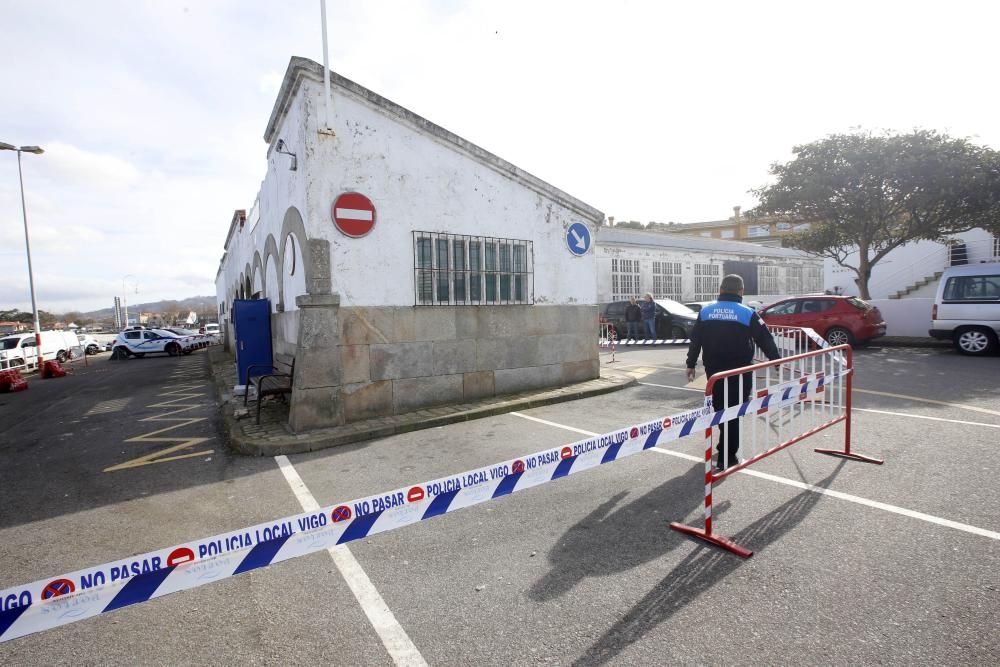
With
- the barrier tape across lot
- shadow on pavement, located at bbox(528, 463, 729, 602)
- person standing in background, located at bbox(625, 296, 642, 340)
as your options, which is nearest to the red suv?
the barrier tape across lot

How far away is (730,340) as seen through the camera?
A: 4.92 meters

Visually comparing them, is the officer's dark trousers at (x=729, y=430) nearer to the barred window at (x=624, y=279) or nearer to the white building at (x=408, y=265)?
the white building at (x=408, y=265)

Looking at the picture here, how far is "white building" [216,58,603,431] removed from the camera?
676 cm

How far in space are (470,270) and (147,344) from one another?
25.0 metres

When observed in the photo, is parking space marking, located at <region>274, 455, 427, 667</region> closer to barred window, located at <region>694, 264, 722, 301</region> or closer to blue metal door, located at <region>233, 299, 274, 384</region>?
blue metal door, located at <region>233, 299, 274, 384</region>

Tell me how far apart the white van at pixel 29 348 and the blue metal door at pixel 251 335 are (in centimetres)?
1464

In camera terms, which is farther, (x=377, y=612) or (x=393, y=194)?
(x=393, y=194)

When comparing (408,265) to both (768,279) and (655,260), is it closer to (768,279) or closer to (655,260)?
(655,260)

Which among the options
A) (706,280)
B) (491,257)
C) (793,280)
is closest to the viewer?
(491,257)

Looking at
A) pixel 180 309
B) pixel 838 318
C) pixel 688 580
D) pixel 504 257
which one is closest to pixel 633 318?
pixel 838 318

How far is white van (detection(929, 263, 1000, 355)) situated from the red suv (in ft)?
4.16

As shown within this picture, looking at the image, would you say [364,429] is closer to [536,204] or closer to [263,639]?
[263,639]

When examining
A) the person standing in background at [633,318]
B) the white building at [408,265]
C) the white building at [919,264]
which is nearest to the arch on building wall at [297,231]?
the white building at [408,265]

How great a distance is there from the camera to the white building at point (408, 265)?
6.76m
